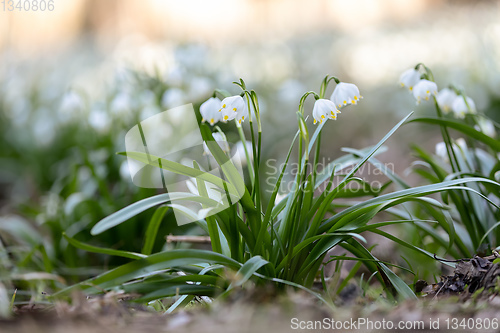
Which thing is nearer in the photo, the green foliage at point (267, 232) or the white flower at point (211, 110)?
the green foliage at point (267, 232)

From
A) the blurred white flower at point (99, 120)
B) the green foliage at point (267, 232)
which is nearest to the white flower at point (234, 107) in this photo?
the green foliage at point (267, 232)

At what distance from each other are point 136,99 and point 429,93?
2877mm

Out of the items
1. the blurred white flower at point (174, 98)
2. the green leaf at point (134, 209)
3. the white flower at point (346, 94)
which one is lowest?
the green leaf at point (134, 209)

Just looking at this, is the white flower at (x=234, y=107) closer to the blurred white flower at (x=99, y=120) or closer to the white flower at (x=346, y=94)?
the white flower at (x=346, y=94)

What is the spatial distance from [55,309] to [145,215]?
68.3 inches

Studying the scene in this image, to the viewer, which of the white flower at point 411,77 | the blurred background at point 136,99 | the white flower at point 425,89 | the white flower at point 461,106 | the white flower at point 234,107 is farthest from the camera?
the blurred background at point 136,99

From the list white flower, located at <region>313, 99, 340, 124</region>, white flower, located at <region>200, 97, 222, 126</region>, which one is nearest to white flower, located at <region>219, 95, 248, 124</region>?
white flower, located at <region>200, 97, 222, 126</region>

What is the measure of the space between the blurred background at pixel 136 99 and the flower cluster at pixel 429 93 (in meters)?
1.76

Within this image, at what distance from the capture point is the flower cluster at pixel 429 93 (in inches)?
84.1

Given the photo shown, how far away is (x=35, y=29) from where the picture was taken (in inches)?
516

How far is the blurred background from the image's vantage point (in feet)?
11.3

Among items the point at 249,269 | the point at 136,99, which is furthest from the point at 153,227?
the point at 136,99

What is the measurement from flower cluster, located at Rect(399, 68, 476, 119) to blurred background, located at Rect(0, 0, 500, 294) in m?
1.76

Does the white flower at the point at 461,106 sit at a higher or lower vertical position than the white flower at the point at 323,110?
lower
